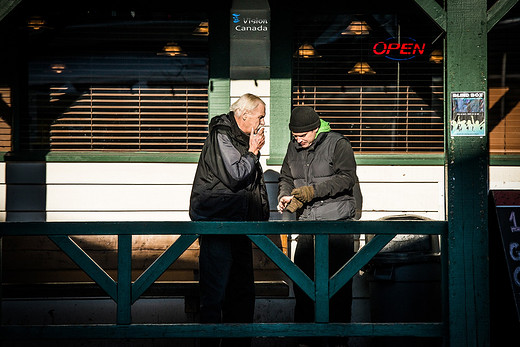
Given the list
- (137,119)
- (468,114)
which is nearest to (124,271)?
(468,114)

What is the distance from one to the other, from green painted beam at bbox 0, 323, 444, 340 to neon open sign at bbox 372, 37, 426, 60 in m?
2.91

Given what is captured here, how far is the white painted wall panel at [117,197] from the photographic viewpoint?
5816 mm

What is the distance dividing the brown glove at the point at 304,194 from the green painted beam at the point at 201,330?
1.07m

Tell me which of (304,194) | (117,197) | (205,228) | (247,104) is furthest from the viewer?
(117,197)

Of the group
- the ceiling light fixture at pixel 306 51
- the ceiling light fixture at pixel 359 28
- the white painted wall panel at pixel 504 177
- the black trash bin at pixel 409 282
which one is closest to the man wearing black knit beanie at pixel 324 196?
the black trash bin at pixel 409 282

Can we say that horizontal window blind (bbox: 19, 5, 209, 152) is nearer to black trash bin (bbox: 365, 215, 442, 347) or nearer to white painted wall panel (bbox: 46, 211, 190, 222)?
white painted wall panel (bbox: 46, 211, 190, 222)

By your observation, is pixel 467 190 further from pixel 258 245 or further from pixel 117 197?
pixel 117 197

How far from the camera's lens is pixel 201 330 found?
392 cm

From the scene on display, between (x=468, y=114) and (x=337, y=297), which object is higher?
(x=468, y=114)

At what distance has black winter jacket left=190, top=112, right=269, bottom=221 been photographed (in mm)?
4258

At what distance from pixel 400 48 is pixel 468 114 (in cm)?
219

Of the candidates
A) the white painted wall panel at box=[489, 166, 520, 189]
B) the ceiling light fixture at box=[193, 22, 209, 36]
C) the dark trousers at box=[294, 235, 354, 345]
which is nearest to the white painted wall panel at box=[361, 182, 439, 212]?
the white painted wall panel at box=[489, 166, 520, 189]

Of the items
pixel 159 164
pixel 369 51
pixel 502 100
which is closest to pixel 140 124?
pixel 159 164

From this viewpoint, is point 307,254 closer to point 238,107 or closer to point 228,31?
point 238,107
